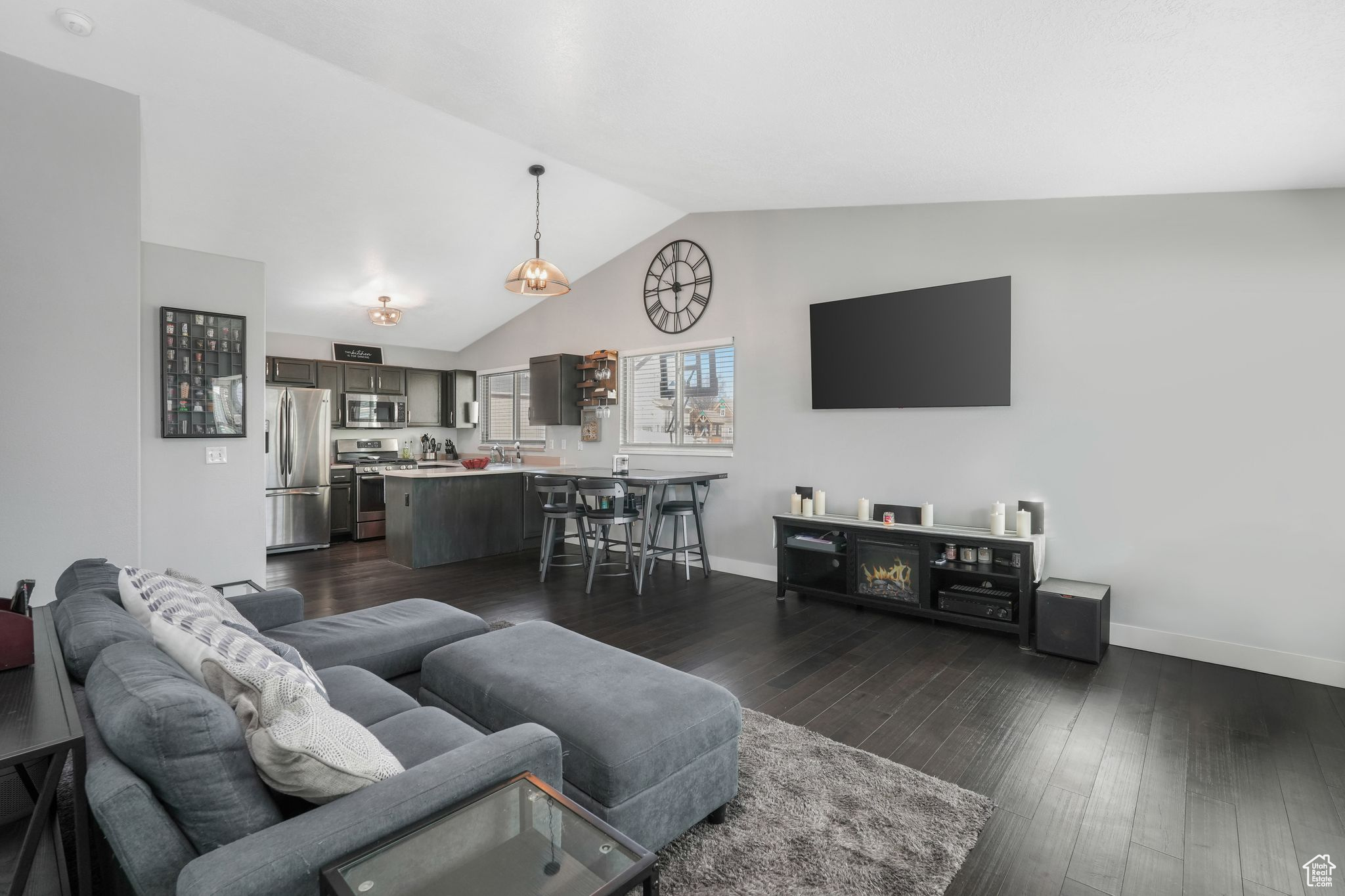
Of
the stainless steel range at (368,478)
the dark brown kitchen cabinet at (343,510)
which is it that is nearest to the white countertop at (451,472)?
the stainless steel range at (368,478)

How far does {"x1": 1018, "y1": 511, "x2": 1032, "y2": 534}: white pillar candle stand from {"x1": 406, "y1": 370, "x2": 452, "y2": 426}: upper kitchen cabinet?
279 inches

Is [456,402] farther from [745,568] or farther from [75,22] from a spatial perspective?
[75,22]

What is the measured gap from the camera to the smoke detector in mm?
2898

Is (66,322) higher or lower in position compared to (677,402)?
higher

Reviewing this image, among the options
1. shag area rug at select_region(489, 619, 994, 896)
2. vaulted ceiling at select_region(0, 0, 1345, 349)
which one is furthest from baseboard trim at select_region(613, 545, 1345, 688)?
vaulted ceiling at select_region(0, 0, 1345, 349)

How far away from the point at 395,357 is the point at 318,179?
3.77m

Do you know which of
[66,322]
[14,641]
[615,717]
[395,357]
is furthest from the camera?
[395,357]

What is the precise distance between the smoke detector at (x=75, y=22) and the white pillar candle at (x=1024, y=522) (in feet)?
17.8

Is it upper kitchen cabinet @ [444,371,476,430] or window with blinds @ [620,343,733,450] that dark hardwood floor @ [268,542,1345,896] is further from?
upper kitchen cabinet @ [444,371,476,430]

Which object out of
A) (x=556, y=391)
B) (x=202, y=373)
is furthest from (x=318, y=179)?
(x=556, y=391)

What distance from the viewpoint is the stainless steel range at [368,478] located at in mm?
7297

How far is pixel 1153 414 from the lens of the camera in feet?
11.6

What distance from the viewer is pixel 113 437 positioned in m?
3.20

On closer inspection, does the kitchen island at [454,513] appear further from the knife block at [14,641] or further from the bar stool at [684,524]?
the knife block at [14,641]
